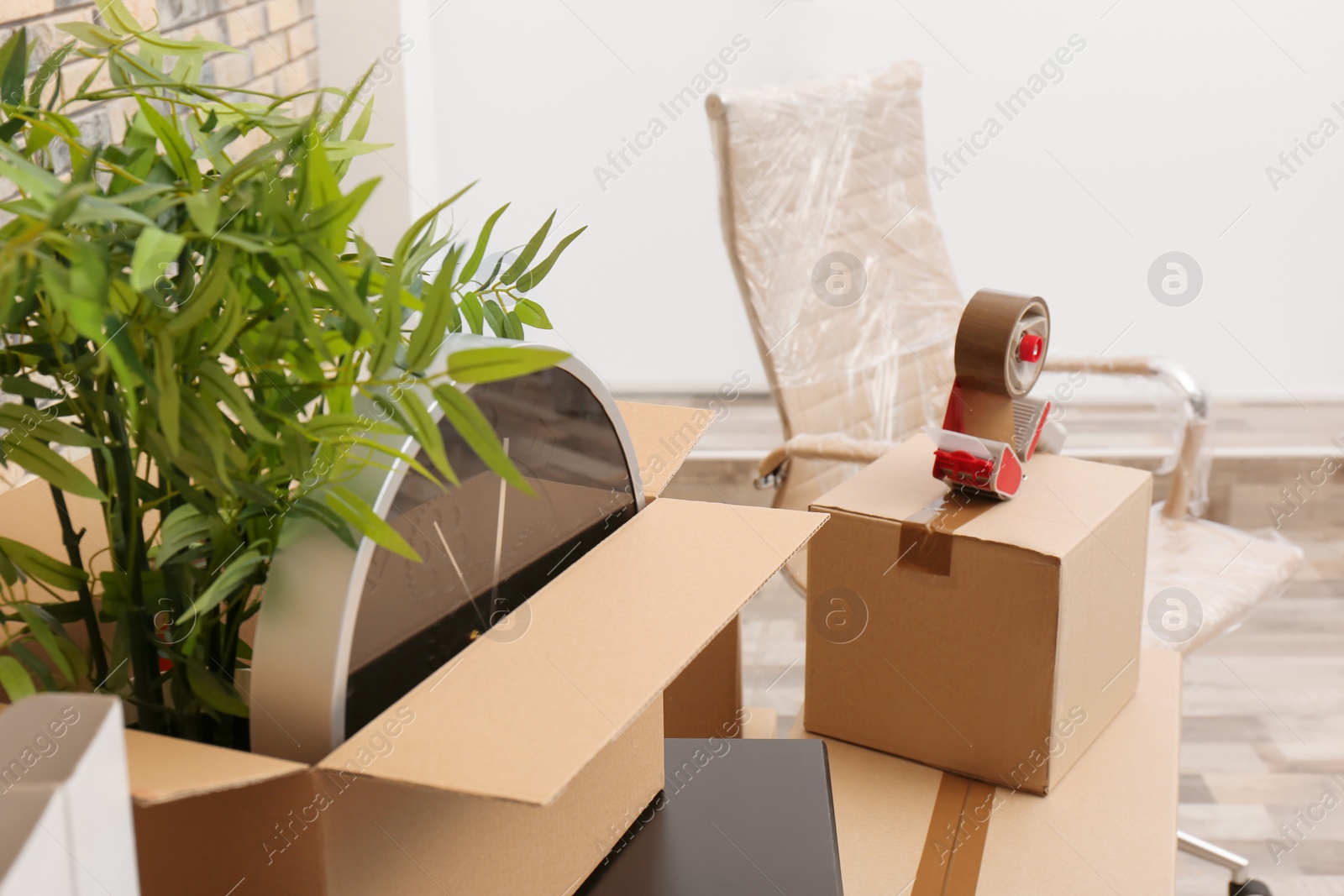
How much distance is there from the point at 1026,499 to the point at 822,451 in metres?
0.52

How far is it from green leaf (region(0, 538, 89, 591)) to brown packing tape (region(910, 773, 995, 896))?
0.77m

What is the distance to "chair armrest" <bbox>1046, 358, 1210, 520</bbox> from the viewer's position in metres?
1.75

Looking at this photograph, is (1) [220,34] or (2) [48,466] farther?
(1) [220,34]

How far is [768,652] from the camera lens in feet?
7.82

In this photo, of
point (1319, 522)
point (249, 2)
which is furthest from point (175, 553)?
point (1319, 522)

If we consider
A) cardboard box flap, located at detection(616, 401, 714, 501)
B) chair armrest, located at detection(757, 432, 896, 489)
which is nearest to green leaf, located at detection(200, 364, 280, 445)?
cardboard box flap, located at detection(616, 401, 714, 501)

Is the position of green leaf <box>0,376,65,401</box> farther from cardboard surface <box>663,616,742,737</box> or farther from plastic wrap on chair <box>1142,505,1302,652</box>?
plastic wrap on chair <box>1142,505,1302,652</box>

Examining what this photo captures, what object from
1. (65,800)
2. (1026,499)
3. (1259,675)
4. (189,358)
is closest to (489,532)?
(189,358)

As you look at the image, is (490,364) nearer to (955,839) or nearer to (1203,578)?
(955,839)

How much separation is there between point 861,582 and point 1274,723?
1380 millimetres

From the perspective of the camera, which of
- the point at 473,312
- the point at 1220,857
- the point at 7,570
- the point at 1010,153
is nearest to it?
the point at 7,570

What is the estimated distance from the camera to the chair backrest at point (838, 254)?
72.5 inches

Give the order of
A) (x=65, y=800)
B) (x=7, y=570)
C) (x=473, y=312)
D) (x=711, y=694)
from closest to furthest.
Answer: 1. (x=65, y=800)
2. (x=7, y=570)
3. (x=473, y=312)
4. (x=711, y=694)

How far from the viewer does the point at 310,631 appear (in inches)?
21.3
